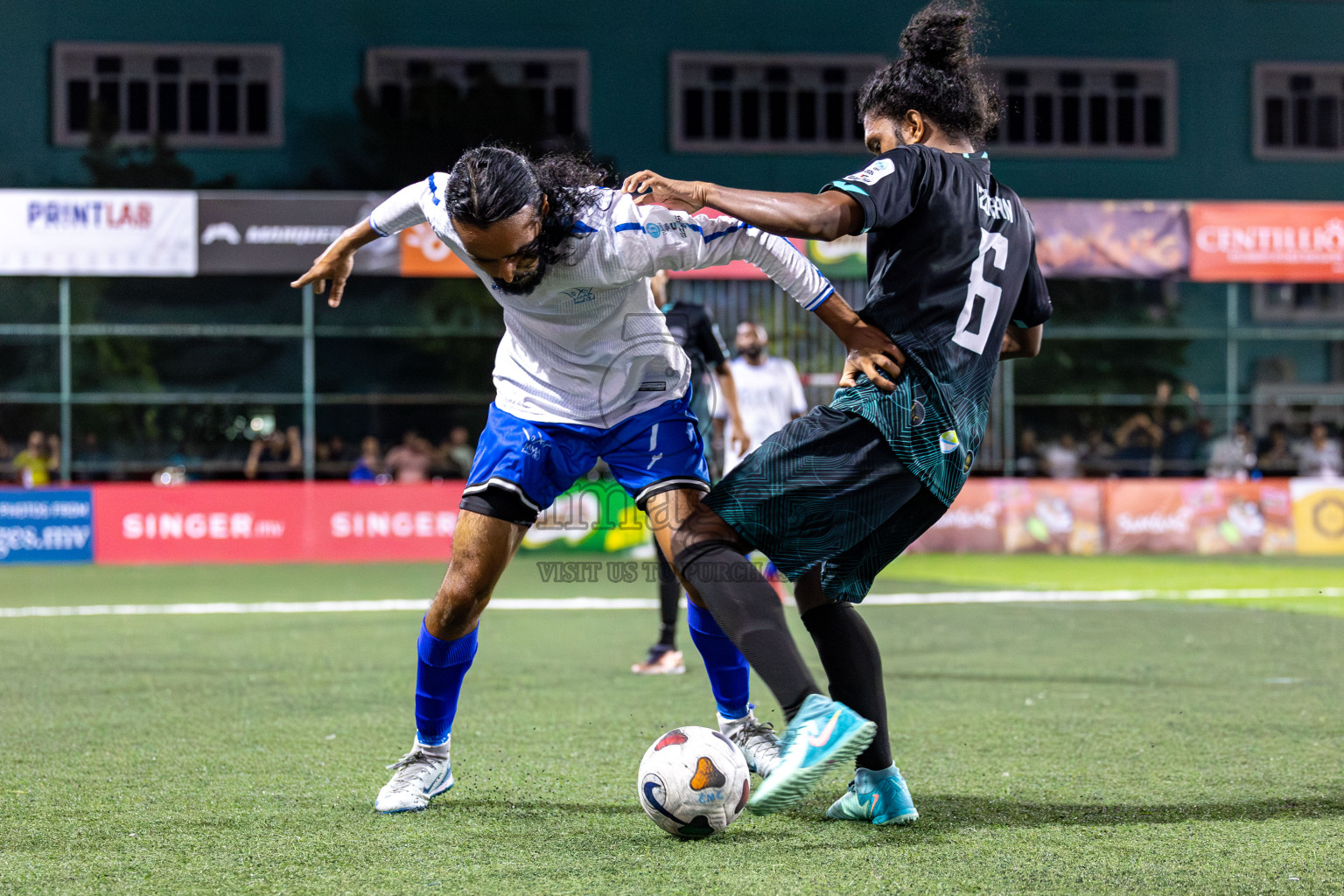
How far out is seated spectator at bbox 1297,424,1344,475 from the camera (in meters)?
21.5

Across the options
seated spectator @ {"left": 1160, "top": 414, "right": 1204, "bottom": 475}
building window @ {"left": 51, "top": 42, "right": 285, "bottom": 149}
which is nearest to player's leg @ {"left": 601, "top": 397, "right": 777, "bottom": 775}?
seated spectator @ {"left": 1160, "top": 414, "right": 1204, "bottom": 475}

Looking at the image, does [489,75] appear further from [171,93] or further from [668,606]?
[668,606]

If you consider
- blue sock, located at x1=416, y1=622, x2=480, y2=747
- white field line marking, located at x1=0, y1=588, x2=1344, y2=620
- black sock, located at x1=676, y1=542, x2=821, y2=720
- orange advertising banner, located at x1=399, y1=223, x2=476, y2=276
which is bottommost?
white field line marking, located at x1=0, y1=588, x2=1344, y2=620

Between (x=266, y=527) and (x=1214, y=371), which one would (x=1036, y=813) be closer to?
(x=266, y=527)

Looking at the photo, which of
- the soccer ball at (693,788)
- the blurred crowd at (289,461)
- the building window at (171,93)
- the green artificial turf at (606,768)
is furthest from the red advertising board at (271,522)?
the soccer ball at (693,788)

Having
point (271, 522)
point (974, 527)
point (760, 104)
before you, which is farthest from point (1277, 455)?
point (271, 522)

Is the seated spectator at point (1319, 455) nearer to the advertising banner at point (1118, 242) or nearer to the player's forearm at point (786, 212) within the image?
the advertising banner at point (1118, 242)

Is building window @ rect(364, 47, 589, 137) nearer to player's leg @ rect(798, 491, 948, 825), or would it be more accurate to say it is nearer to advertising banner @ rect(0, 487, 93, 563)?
advertising banner @ rect(0, 487, 93, 563)

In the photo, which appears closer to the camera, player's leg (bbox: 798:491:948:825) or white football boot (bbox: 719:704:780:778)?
player's leg (bbox: 798:491:948:825)

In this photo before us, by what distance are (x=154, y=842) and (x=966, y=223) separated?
2.63m

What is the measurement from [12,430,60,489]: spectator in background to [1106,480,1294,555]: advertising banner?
14.5m

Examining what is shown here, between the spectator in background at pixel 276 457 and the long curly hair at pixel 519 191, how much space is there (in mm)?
17129

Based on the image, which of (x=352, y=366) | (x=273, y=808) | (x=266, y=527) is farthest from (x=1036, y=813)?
(x=352, y=366)

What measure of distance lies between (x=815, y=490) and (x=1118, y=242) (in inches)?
681
